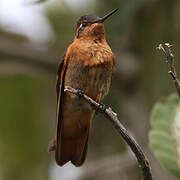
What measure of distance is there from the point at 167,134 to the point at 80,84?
2.79ft

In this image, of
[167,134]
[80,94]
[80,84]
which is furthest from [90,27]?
[167,134]

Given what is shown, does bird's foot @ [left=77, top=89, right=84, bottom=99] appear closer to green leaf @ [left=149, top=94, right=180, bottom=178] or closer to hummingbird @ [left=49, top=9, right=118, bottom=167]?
hummingbird @ [left=49, top=9, right=118, bottom=167]

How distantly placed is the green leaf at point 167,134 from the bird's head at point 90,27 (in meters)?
0.89

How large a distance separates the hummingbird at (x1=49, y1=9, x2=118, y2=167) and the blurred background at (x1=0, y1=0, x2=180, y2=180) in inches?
28.9

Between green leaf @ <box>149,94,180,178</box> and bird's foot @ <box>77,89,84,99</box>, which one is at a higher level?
bird's foot @ <box>77,89,84,99</box>

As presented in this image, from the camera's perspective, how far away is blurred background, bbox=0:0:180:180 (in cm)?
530

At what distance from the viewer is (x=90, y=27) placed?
4.42 m

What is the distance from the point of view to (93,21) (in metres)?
4.48

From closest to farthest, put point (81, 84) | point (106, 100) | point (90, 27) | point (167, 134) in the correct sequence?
1. point (167, 134)
2. point (81, 84)
3. point (90, 27)
4. point (106, 100)

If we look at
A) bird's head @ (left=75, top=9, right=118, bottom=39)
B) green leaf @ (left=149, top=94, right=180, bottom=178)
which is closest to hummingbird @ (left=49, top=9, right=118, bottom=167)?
bird's head @ (left=75, top=9, right=118, bottom=39)

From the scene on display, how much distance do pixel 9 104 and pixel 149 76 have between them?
161 centimetres

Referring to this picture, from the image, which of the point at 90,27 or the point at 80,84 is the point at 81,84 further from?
the point at 90,27

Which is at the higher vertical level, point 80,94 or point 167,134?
point 80,94

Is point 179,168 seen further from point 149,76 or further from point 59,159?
point 149,76
